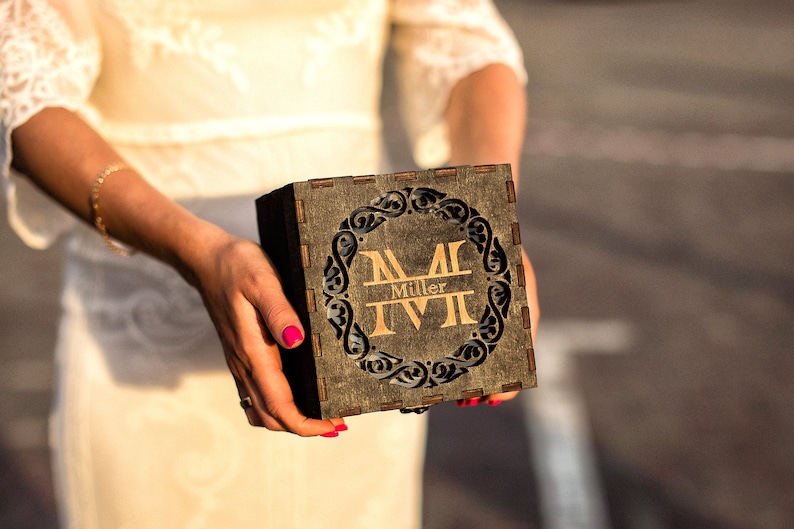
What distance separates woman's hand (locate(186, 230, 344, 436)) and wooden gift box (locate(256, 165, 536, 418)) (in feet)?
0.08

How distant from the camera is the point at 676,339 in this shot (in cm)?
409

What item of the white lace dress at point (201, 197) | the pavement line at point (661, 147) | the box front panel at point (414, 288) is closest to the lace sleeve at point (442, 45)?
the white lace dress at point (201, 197)

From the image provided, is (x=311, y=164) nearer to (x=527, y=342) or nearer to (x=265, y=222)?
(x=265, y=222)

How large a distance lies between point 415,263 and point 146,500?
0.63 metres

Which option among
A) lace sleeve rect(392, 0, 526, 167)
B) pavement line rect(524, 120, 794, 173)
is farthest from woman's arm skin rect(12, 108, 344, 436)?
pavement line rect(524, 120, 794, 173)

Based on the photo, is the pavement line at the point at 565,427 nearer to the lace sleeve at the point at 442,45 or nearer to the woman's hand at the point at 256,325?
the lace sleeve at the point at 442,45

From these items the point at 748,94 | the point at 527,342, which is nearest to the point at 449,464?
the point at 527,342

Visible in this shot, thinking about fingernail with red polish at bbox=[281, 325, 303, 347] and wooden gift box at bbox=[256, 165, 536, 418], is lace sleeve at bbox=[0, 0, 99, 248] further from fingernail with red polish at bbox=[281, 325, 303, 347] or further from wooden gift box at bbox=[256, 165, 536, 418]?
fingernail with red polish at bbox=[281, 325, 303, 347]

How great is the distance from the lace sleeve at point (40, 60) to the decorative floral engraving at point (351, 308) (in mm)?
445

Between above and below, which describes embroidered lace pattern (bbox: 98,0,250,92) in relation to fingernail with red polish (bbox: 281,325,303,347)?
above

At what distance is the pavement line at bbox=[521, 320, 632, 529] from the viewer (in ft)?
10.0

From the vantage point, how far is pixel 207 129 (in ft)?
4.40

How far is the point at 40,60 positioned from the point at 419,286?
0.57 meters

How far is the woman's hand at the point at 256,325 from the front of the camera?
99 centimetres
